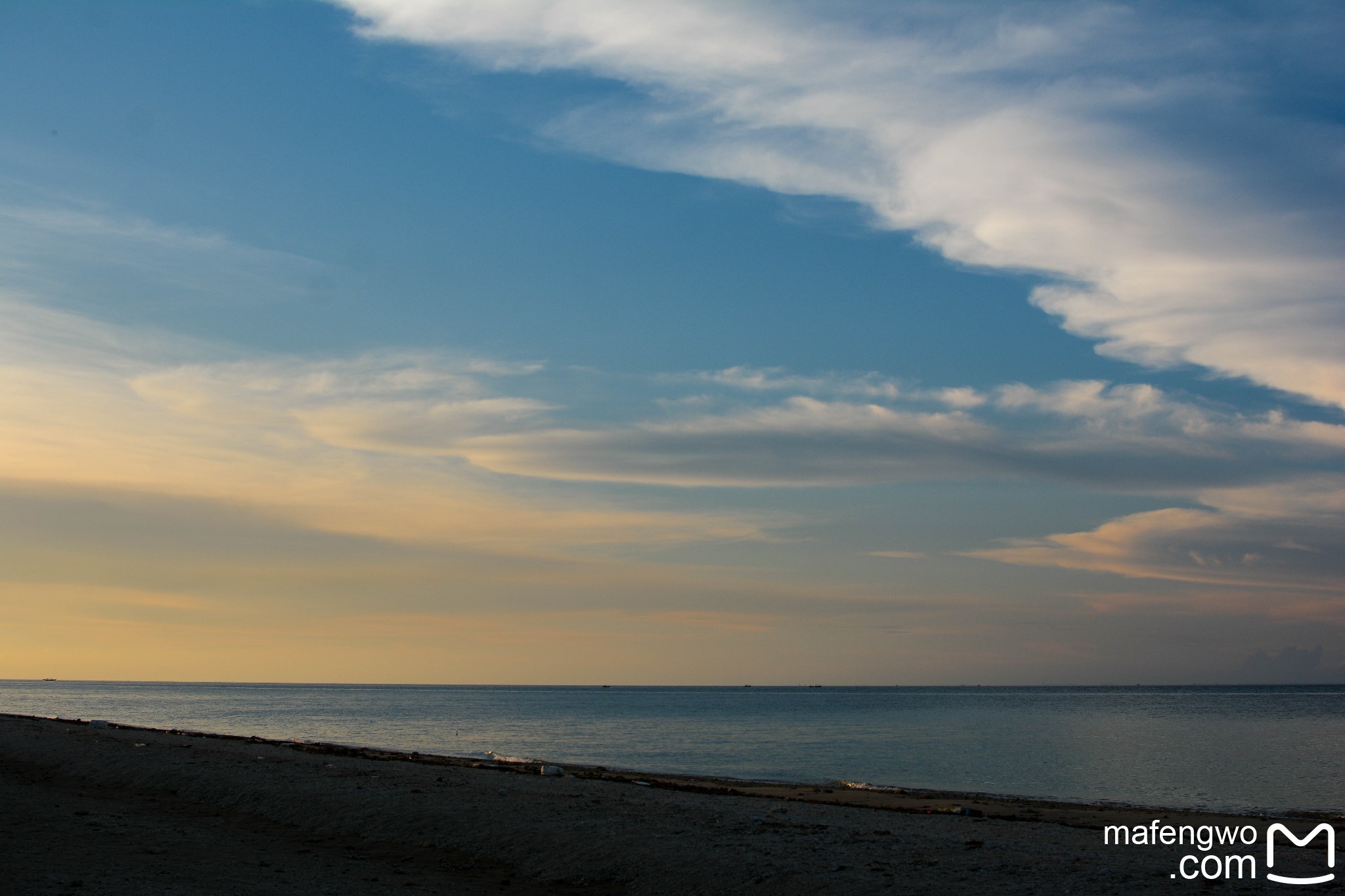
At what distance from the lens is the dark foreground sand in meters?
14.6

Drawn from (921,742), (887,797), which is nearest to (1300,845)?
(887,797)

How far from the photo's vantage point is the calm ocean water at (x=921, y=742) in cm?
4009

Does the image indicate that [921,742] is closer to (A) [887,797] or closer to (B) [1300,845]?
(A) [887,797]

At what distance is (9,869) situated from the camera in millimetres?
13523

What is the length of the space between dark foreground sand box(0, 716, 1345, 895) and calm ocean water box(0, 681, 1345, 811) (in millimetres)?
12479

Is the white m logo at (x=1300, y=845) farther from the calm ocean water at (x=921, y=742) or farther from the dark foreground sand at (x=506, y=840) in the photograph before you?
the calm ocean water at (x=921, y=742)

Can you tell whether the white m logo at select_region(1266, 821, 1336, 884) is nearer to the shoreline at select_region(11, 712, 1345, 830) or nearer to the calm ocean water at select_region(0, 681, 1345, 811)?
the shoreline at select_region(11, 712, 1345, 830)

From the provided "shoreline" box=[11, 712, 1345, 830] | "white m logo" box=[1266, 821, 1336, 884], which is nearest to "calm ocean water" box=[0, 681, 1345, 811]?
"shoreline" box=[11, 712, 1345, 830]

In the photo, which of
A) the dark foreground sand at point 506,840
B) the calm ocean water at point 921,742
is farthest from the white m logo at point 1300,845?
the calm ocean water at point 921,742

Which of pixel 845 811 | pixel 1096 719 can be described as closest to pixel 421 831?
pixel 845 811

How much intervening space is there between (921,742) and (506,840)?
174 ft

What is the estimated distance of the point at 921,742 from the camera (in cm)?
6481

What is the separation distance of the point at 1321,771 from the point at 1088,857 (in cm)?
3701

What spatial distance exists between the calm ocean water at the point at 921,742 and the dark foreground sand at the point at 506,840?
12.5 metres
